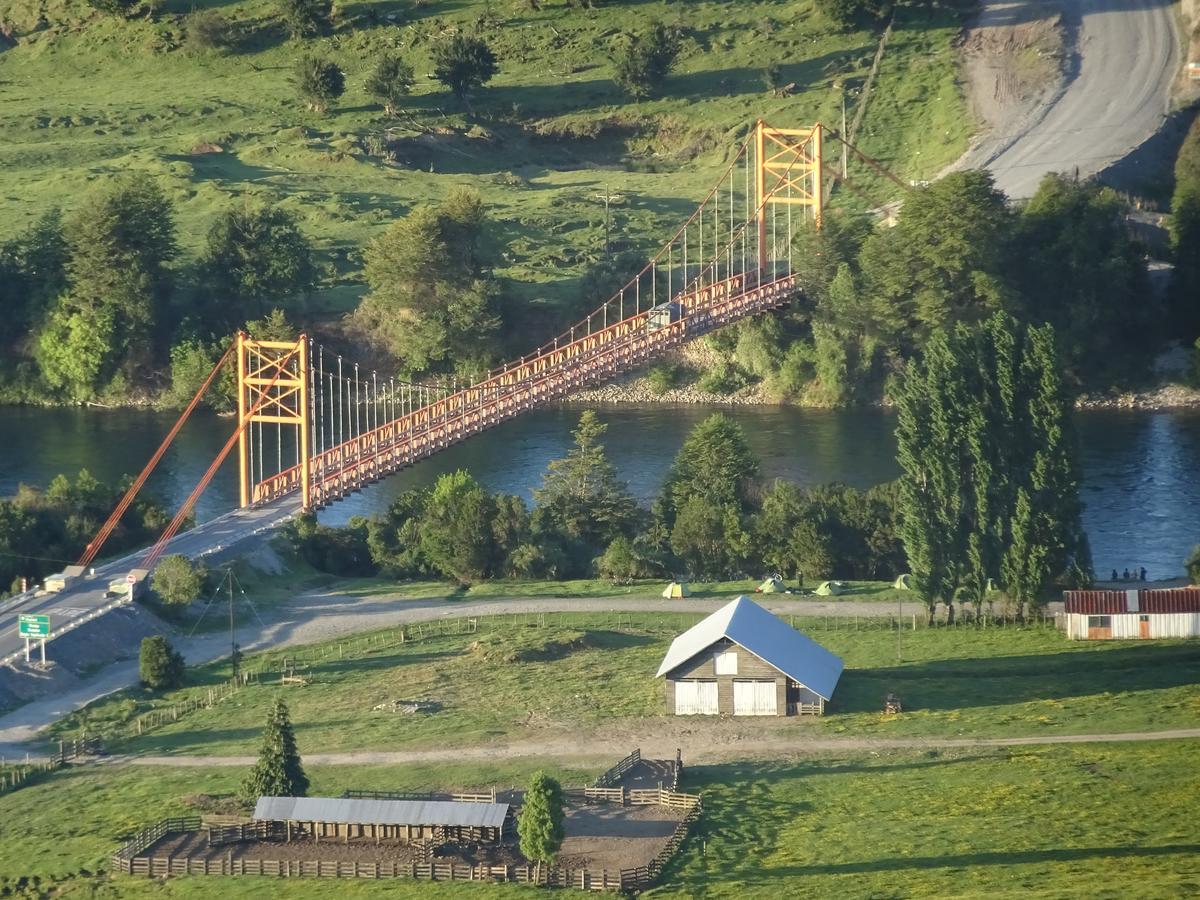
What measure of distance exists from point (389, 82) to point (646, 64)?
11811 mm

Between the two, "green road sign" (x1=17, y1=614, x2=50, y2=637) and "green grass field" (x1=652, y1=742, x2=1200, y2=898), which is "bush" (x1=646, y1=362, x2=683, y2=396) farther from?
"green grass field" (x1=652, y1=742, x2=1200, y2=898)

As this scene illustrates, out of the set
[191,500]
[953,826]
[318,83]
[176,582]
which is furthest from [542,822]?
[318,83]

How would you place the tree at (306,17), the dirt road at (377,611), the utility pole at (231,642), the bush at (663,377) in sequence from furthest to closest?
the tree at (306,17) → the bush at (663,377) → the dirt road at (377,611) → the utility pole at (231,642)

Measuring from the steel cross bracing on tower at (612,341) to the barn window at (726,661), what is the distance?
22035 millimetres

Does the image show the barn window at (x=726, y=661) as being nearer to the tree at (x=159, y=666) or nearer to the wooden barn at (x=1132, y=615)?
the wooden barn at (x=1132, y=615)

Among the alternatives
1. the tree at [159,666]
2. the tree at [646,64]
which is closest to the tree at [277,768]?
the tree at [159,666]

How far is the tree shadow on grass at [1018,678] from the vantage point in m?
56.1

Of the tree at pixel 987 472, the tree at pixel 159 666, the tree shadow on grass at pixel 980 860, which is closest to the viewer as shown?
the tree shadow on grass at pixel 980 860

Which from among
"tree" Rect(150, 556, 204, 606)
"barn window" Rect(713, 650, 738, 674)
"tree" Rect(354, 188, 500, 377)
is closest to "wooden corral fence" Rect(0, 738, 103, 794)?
"tree" Rect(150, 556, 204, 606)

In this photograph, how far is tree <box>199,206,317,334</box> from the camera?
338 ft

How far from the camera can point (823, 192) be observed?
108812mm

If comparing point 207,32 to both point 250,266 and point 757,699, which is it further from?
point 757,699

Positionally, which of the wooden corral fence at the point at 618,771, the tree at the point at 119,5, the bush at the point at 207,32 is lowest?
the wooden corral fence at the point at 618,771

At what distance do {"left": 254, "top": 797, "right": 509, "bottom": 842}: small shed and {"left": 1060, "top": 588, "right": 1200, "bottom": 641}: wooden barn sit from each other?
1865 centimetres
